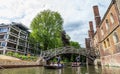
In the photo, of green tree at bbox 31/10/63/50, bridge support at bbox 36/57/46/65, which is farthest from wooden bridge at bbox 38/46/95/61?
green tree at bbox 31/10/63/50

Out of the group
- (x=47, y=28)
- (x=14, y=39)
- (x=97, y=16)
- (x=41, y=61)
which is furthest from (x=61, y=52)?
(x=14, y=39)

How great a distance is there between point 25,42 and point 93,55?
33993mm

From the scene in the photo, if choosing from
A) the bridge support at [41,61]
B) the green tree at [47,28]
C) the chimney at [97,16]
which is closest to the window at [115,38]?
the chimney at [97,16]

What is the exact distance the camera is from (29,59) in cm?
2972

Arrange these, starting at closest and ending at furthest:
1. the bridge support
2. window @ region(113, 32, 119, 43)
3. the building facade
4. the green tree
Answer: window @ region(113, 32, 119, 43)
the bridge support
the green tree
the building facade

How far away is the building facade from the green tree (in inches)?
471

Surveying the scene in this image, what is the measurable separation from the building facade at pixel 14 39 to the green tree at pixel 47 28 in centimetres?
1196

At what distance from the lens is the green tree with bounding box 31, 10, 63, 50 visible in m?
36.5

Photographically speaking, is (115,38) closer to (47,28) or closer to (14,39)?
(47,28)

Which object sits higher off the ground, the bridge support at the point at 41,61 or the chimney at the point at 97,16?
the chimney at the point at 97,16

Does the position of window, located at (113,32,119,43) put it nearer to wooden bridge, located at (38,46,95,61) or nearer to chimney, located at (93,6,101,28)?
chimney, located at (93,6,101,28)

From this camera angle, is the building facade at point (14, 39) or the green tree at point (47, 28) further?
the building facade at point (14, 39)

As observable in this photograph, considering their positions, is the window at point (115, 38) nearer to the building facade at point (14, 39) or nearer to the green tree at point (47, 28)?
the green tree at point (47, 28)

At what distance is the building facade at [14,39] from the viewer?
144 feet
